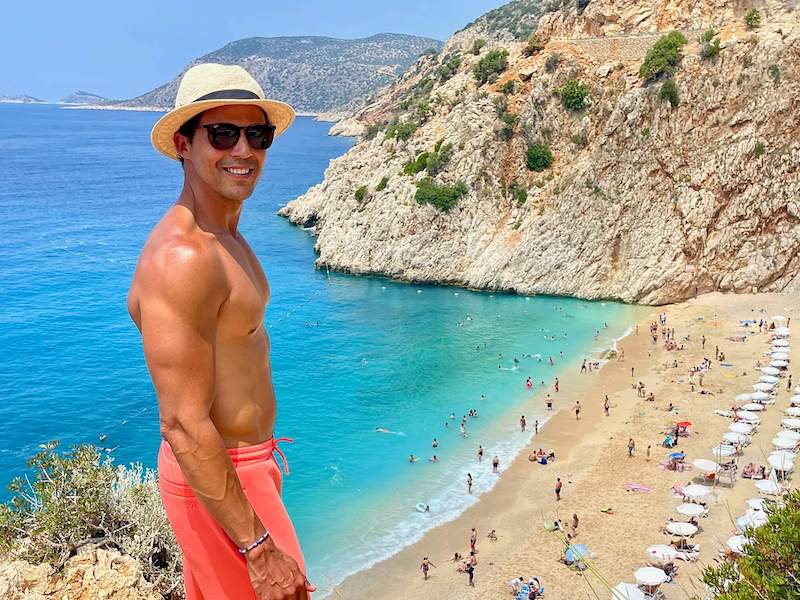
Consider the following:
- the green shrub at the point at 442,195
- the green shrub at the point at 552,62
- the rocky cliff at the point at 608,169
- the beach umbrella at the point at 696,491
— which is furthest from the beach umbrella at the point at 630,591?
the green shrub at the point at 552,62

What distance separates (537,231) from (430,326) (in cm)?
1135

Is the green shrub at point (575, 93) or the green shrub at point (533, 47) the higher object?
the green shrub at point (533, 47)

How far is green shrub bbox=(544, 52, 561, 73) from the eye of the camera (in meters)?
51.2

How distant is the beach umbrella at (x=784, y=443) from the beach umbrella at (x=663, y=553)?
7.90 meters

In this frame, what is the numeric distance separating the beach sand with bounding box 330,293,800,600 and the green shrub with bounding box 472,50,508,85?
28.0 m

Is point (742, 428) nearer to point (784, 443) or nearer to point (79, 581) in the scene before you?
point (784, 443)

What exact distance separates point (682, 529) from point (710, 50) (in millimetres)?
35797

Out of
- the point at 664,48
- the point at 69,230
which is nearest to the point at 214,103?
the point at 664,48

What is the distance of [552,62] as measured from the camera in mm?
51250

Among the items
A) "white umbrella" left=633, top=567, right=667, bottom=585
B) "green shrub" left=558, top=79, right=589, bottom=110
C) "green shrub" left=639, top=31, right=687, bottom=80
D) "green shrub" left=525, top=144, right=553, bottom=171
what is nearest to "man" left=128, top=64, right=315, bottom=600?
"white umbrella" left=633, top=567, right=667, bottom=585

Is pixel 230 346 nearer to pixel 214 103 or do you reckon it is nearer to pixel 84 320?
pixel 214 103

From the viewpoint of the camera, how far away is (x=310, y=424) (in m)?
30.2

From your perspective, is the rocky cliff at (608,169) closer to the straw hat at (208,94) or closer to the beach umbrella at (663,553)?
the beach umbrella at (663,553)

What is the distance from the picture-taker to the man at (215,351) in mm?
2721
